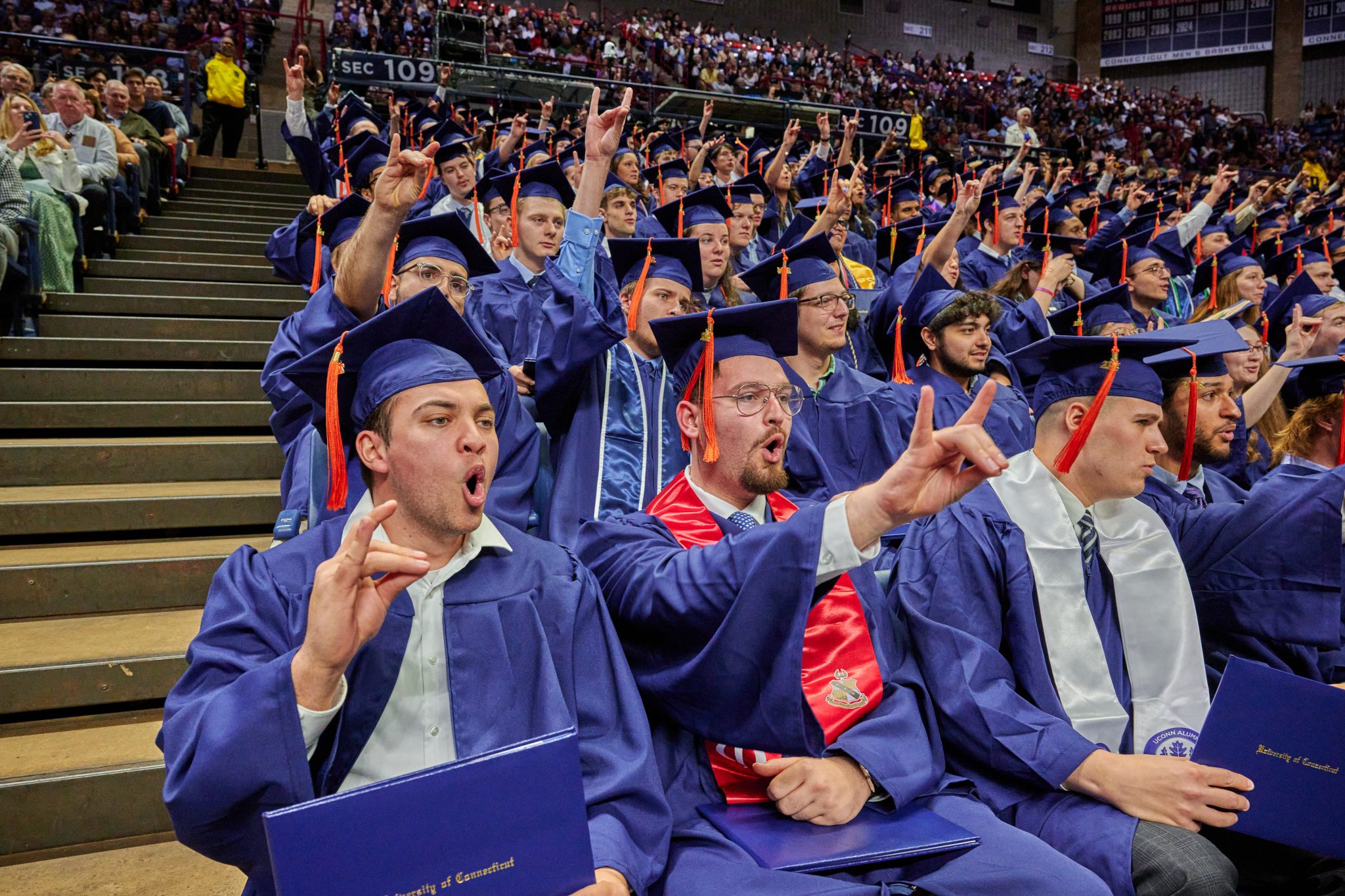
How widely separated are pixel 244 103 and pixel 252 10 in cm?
478

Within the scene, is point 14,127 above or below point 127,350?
above

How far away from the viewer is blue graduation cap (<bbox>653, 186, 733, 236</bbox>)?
215 inches

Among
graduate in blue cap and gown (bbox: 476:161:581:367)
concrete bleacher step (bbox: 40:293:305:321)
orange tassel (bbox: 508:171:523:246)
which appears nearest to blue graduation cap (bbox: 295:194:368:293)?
graduate in blue cap and gown (bbox: 476:161:581:367)

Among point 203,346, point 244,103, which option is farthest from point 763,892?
point 244,103

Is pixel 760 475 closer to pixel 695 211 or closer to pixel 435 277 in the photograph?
pixel 435 277

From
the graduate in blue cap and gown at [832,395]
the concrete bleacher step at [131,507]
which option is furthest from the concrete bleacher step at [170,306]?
the graduate in blue cap and gown at [832,395]

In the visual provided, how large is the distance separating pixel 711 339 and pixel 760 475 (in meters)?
0.39

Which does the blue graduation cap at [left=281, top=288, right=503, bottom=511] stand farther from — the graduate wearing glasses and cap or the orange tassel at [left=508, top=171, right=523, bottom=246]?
the orange tassel at [left=508, top=171, right=523, bottom=246]

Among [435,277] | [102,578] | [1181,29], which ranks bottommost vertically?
[102,578]

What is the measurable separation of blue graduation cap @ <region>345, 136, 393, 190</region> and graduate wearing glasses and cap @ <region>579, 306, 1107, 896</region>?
14.0ft

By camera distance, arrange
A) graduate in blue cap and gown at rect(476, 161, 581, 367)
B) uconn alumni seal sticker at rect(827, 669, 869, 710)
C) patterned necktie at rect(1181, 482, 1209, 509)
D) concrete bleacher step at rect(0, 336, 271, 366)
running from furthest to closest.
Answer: concrete bleacher step at rect(0, 336, 271, 366), graduate in blue cap and gown at rect(476, 161, 581, 367), patterned necktie at rect(1181, 482, 1209, 509), uconn alumni seal sticker at rect(827, 669, 869, 710)

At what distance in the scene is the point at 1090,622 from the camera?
8.11 ft

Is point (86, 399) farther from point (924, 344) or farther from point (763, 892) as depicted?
point (763, 892)

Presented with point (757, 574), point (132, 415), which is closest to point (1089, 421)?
point (757, 574)
